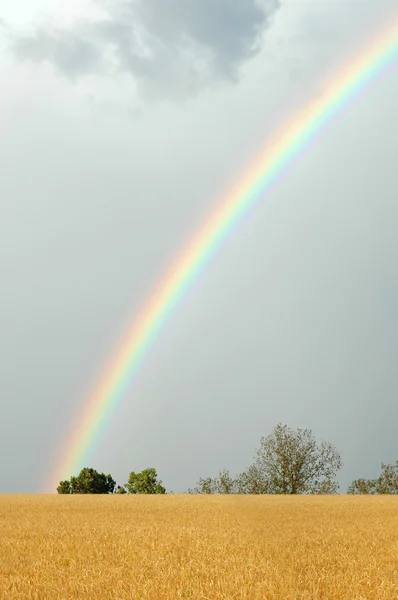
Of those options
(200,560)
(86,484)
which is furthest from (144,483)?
(200,560)

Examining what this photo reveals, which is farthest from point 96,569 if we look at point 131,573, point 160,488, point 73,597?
point 160,488

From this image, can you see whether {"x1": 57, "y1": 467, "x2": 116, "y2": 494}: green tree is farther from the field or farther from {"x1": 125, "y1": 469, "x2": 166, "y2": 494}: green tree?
the field

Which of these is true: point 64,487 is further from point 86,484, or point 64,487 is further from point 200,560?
point 200,560

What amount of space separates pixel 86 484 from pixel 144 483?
8208 mm

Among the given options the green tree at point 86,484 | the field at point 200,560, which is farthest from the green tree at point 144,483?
the field at point 200,560

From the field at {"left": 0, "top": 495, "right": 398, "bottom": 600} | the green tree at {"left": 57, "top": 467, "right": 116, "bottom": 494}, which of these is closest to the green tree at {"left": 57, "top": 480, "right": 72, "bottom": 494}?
the green tree at {"left": 57, "top": 467, "right": 116, "bottom": 494}

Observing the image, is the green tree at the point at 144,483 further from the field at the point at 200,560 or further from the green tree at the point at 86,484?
the field at the point at 200,560

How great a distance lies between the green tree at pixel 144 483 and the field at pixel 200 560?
223ft

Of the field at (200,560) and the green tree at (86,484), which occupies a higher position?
the green tree at (86,484)

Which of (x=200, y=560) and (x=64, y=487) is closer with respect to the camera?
(x=200, y=560)

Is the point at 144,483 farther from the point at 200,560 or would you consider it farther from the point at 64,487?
the point at 200,560

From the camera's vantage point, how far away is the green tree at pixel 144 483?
82.6 metres

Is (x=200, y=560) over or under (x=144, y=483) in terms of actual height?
under

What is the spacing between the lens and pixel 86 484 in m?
84.9
